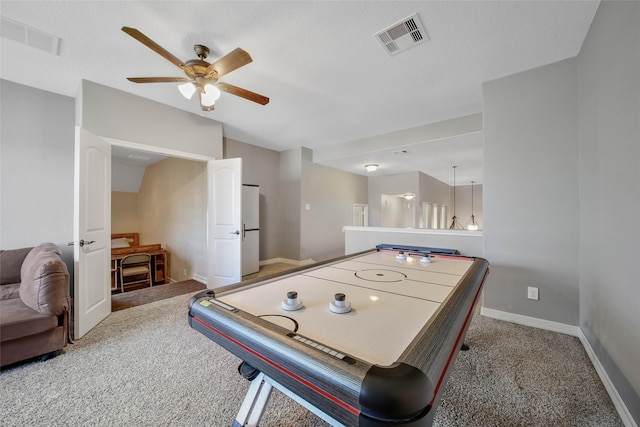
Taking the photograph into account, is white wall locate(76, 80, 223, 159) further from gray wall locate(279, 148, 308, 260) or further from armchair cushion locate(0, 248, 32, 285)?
gray wall locate(279, 148, 308, 260)

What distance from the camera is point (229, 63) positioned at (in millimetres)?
1907

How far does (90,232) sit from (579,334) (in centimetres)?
465

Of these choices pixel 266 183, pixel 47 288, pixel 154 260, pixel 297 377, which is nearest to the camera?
pixel 297 377

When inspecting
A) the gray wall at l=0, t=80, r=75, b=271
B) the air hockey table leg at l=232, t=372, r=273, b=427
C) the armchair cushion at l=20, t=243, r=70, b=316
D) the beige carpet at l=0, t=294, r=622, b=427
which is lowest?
the beige carpet at l=0, t=294, r=622, b=427

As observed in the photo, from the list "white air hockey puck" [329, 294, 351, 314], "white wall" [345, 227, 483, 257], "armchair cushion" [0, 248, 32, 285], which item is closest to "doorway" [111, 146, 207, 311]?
"armchair cushion" [0, 248, 32, 285]

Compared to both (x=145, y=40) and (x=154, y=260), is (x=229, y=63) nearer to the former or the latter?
(x=145, y=40)

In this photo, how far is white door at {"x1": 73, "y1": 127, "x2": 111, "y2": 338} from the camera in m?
2.23

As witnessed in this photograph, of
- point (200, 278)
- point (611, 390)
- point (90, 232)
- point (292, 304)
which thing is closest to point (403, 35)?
point (292, 304)

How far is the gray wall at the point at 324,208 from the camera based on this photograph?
5270mm

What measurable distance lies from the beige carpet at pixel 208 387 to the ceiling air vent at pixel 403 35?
101 inches

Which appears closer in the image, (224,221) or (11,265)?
(11,265)

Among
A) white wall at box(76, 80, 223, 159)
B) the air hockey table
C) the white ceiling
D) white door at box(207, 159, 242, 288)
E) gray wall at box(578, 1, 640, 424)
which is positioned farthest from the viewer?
white door at box(207, 159, 242, 288)

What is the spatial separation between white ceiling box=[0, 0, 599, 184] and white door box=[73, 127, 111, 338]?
0.81 metres

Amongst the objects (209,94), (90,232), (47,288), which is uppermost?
(209,94)
